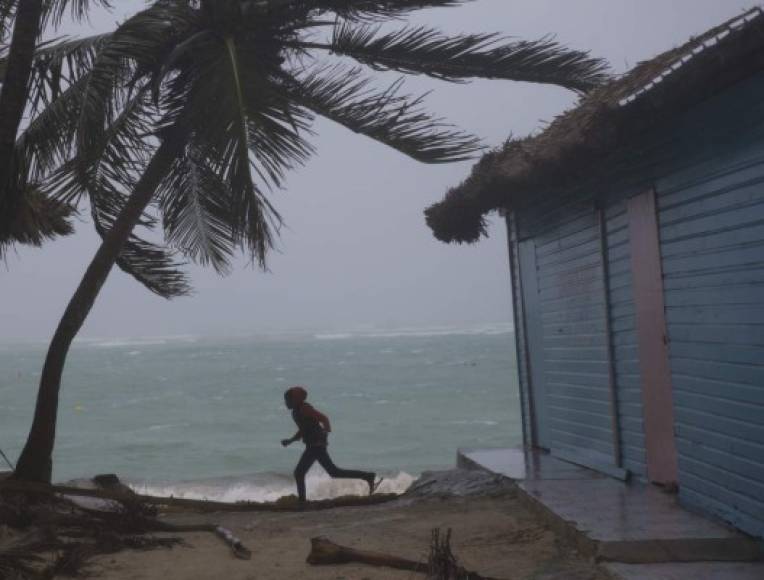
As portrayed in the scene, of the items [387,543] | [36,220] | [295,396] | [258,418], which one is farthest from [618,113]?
[258,418]

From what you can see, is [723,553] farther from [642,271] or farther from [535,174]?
[535,174]

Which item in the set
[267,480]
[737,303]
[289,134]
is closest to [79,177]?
[289,134]

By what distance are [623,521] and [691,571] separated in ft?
2.97

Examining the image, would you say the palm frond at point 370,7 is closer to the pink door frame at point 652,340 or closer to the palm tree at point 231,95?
the palm tree at point 231,95

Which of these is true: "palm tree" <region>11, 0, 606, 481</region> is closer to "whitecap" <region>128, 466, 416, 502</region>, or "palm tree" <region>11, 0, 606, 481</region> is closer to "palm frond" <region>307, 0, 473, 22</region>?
"palm frond" <region>307, 0, 473, 22</region>

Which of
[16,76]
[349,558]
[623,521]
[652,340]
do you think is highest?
[16,76]

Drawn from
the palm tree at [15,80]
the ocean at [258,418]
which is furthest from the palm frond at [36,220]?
the ocean at [258,418]

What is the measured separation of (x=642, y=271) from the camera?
22.4ft

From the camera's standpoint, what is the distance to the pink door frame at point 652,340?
655 cm

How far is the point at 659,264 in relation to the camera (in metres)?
6.47

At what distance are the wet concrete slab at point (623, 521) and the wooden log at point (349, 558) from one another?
1.16 meters

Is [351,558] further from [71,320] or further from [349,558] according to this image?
[71,320]

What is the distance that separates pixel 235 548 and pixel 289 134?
3530mm

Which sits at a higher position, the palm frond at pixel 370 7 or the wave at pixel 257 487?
the palm frond at pixel 370 7
